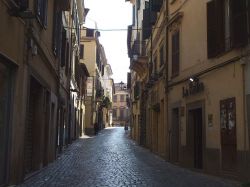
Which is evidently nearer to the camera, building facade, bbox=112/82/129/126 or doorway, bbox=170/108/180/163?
doorway, bbox=170/108/180/163

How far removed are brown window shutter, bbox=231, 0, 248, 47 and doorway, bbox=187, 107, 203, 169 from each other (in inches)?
178

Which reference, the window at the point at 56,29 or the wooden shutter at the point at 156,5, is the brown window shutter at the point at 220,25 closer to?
the window at the point at 56,29

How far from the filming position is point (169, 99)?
2053cm

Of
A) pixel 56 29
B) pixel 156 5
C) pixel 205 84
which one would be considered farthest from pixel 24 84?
pixel 156 5

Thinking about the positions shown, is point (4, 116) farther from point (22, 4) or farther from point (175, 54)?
point (175, 54)

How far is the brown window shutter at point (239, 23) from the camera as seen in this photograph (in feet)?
40.1

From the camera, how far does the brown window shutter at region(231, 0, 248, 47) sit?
482 inches

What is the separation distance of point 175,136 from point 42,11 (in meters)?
8.04

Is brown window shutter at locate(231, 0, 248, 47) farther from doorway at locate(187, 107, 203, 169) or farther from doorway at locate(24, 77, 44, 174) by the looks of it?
doorway at locate(24, 77, 44, 174)

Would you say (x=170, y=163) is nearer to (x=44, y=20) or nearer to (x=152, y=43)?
(x=44, y=20)

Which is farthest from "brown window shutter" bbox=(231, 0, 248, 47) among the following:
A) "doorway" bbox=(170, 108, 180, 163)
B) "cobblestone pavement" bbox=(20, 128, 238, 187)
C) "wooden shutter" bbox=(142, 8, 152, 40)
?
"wooden shutter" bbox=(142, 8, 152, 40)

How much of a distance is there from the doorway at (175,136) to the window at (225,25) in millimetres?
5399

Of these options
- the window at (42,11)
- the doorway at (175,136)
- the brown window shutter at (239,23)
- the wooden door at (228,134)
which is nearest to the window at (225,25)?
the brown window shutter at (239,23)

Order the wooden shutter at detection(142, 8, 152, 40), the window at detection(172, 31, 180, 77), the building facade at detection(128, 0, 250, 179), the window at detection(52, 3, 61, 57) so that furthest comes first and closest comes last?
1. the wooden shutter at detection(142, 8, 152, 40)
2. the window at detection(172, 31, 180, 77)
3. the window at detection(52, 3, 61, 57)
4. the building facade at detection(128, 0, 250, 179)
